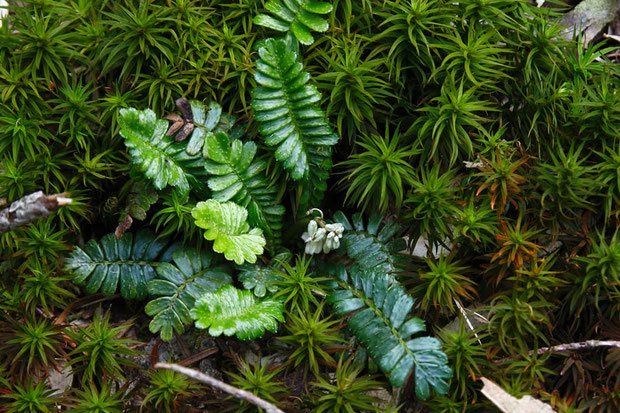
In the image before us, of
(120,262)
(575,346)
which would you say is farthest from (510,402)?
(120,262)

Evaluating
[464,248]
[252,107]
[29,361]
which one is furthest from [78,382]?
[464,248]

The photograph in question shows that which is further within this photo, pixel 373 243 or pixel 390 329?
pixel 373 243

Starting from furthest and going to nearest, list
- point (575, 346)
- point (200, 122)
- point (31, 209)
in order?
point (200, 122) < point (575, 346) < point (31, 209)

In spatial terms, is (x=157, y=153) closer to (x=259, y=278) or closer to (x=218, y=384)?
(x=259, y=278)

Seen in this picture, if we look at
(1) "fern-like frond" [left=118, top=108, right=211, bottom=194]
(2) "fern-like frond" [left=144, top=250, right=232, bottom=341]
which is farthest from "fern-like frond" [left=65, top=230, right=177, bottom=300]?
(1) "fern-like frond" [left=118, top=108, right=211, bottom=194]

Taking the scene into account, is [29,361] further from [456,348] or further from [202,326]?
[456,348]

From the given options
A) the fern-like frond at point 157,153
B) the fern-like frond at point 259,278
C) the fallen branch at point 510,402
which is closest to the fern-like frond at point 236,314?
the fern-like frond at point 259,278

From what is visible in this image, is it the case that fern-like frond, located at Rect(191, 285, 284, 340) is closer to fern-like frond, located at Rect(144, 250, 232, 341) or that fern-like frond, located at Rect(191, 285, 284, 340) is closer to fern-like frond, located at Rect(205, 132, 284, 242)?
fern-like frond, located at Rect(144, 250, 232, 341)
